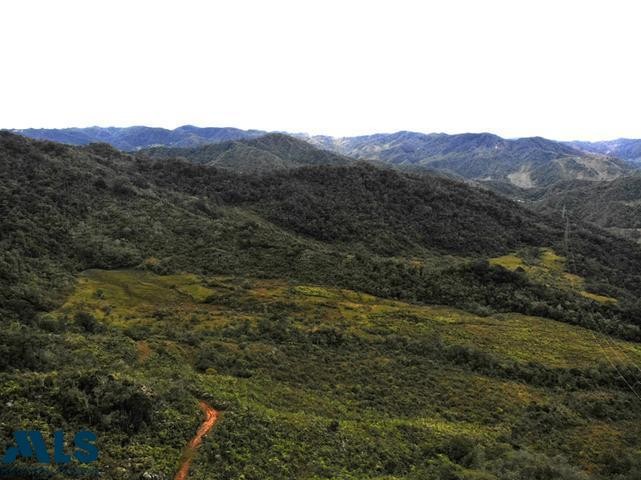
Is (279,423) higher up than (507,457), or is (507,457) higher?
(279,423)

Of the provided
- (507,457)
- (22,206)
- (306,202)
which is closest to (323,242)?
(306,202)

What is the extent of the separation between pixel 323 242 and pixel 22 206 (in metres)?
62.3

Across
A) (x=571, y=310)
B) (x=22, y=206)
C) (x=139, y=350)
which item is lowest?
(x=571, y=310)

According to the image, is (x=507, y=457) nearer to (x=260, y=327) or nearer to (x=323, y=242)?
(x=260, y=327)

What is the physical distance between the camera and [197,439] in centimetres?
2436

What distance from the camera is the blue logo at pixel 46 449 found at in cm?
1714

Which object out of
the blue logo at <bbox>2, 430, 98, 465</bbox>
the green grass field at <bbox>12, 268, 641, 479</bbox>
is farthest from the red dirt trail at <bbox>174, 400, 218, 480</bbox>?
the blue logo at <bbox>2, 430, 98, 465</bbox>

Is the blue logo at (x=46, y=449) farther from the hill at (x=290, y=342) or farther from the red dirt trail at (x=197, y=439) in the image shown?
the red dirt trail at (x=197, y=439)

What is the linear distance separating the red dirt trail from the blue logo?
3915mm

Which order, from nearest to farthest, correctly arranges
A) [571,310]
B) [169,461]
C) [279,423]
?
[169,461] → [279,423] → [571,310]

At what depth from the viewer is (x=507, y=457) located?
30.1 metres

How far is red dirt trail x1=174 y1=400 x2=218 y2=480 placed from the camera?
21.3 metres

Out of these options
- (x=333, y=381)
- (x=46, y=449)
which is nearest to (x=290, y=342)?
(x=333, y=381)

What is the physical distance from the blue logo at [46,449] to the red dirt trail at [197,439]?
391cm
